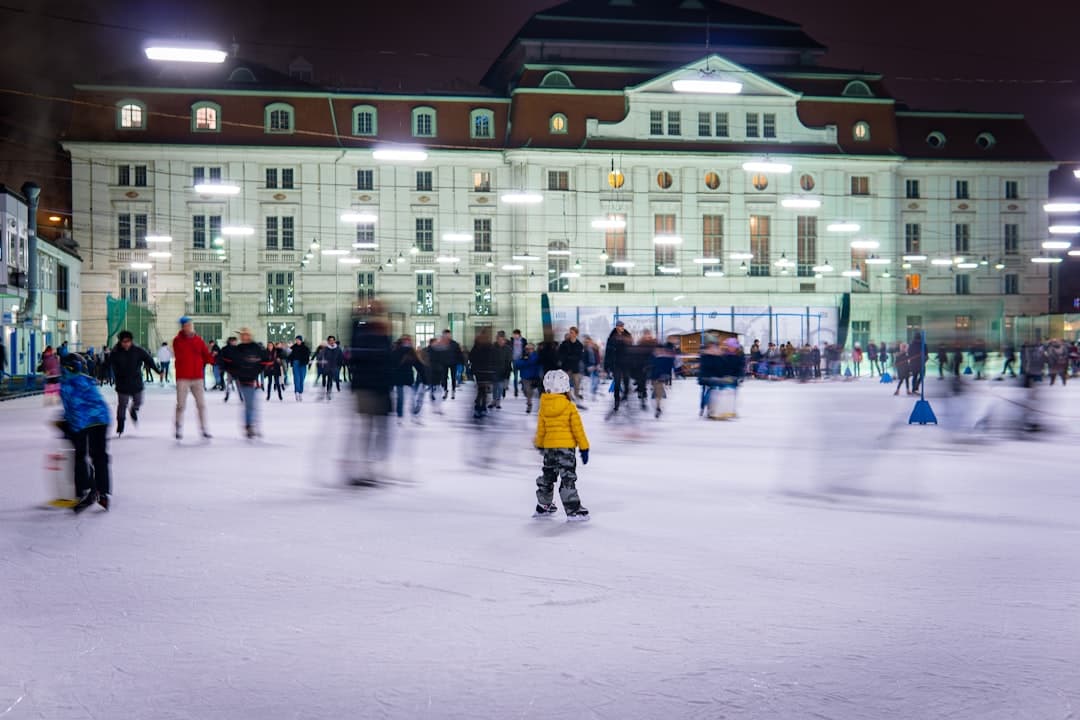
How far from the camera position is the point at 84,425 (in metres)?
9.71

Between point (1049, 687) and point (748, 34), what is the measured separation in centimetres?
6830

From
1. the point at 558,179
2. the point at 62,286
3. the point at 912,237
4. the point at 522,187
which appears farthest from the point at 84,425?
the point at 912,237

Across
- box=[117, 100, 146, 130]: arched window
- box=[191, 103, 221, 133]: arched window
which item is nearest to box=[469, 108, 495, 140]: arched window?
box=[191, 103, 221, 133]: arched window

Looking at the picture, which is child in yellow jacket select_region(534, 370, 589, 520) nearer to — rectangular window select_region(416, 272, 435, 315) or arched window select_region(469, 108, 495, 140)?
rectangular window select_region(416, 272, 435, 315)

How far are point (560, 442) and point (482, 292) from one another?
182 ft

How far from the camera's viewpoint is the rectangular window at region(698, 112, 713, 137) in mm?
65625

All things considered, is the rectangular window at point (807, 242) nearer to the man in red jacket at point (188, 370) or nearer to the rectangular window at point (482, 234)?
the rectangular window at point (482, 234)

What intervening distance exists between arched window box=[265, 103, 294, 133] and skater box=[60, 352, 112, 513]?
5460cm

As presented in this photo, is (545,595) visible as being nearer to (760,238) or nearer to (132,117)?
(132,117)

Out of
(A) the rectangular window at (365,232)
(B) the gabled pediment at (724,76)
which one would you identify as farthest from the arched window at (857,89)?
Result: (A) the rectangular window at (365,232)

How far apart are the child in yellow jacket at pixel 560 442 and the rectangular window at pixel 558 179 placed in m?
54.9

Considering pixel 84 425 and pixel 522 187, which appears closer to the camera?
pixel 84 425

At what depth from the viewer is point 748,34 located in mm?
69125

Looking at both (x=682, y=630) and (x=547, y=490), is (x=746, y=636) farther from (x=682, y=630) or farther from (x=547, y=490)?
(x=547, y=490)
